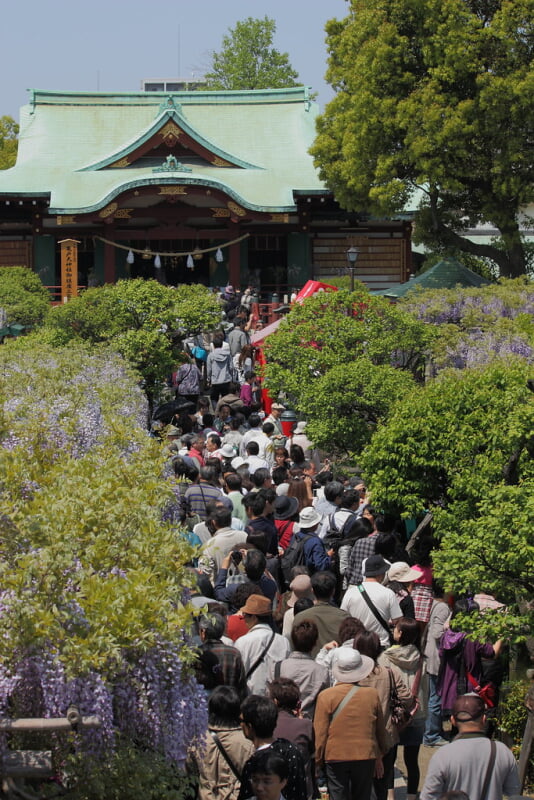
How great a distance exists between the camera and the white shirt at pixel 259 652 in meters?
8.03

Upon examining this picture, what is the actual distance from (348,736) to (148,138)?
27181 millimetres

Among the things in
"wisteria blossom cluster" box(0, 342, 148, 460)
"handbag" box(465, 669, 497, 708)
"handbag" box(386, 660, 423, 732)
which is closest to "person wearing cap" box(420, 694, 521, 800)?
"handbag" box(386, 660, 423, 732)

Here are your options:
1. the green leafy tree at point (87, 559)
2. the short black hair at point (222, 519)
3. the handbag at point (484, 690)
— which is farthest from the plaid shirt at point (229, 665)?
the short black hair at point (222, 519)

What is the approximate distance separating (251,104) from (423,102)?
1434 cm

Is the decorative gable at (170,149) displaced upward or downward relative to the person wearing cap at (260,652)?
upward

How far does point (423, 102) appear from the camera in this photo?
2602 cm

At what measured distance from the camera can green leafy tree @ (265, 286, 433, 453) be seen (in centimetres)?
1525

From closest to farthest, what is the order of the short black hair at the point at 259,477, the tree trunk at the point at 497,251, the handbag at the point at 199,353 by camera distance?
1. the short black hair at the point at 259,477
2. the handbag at the point at 199,353
3. the tree trunk at the point at 497,251

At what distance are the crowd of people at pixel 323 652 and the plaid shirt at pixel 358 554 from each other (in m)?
0.01

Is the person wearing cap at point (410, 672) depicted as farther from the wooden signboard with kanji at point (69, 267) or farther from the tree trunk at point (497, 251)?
the wooden signboard with kanji at point (69, 267)

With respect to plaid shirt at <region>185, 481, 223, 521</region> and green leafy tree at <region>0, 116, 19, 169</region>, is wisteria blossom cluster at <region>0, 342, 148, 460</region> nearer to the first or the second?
plaid shirt at <region>185, 481, 223, 521</region>

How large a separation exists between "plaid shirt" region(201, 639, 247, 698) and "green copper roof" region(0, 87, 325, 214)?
2457cm

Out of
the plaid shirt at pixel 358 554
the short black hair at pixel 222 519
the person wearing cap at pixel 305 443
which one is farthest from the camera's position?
the person wearing cap at pixel 305 443

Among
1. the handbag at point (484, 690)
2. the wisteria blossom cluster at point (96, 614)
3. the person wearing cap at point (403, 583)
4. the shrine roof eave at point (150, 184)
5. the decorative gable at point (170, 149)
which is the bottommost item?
the handbag at point (484, 690)
